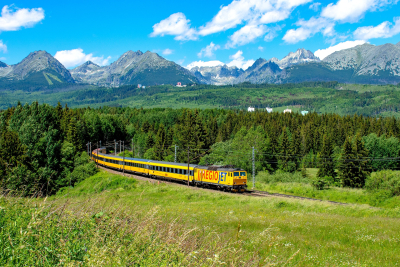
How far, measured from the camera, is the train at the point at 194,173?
35.7m

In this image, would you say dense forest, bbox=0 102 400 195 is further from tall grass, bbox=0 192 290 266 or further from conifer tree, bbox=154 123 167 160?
tall grass, bbox=0 192 290 266

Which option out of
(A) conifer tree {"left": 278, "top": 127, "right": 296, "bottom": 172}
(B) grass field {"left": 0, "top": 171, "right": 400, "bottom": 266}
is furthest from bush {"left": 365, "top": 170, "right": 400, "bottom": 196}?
(A) conifer tree {"left": 278, "top": 127, "right": 296, "bottom": 172}

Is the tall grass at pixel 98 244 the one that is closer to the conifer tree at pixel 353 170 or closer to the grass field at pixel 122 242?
the grass field at pixel 122 242

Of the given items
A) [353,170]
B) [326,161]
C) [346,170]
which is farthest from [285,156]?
[353,170]

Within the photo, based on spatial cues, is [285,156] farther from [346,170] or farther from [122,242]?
[122,242]

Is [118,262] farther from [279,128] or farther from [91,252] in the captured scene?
[279,128]

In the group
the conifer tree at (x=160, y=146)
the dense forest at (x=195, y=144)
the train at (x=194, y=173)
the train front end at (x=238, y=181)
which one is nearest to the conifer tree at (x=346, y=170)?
the dense forest at (x=195, y=144)

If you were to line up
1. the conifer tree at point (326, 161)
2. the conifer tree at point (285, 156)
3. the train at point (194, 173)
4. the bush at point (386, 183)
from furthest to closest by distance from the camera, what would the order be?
1. the conifer tree at point (285, 156)
2. the conifer tree at point (326, 161)
3. the bush at point (386, 183)
4. the train at point (194, 173)

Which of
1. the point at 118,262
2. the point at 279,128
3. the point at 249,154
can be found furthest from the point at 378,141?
the point at 118,262

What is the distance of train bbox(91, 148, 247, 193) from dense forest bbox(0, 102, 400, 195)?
6.26m

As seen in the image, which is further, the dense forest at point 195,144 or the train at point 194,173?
the dense forest at point 195,144

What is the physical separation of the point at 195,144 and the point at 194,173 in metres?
44.6

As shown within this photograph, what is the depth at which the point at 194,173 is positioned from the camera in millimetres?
40312

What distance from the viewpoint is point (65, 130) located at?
7719cm
